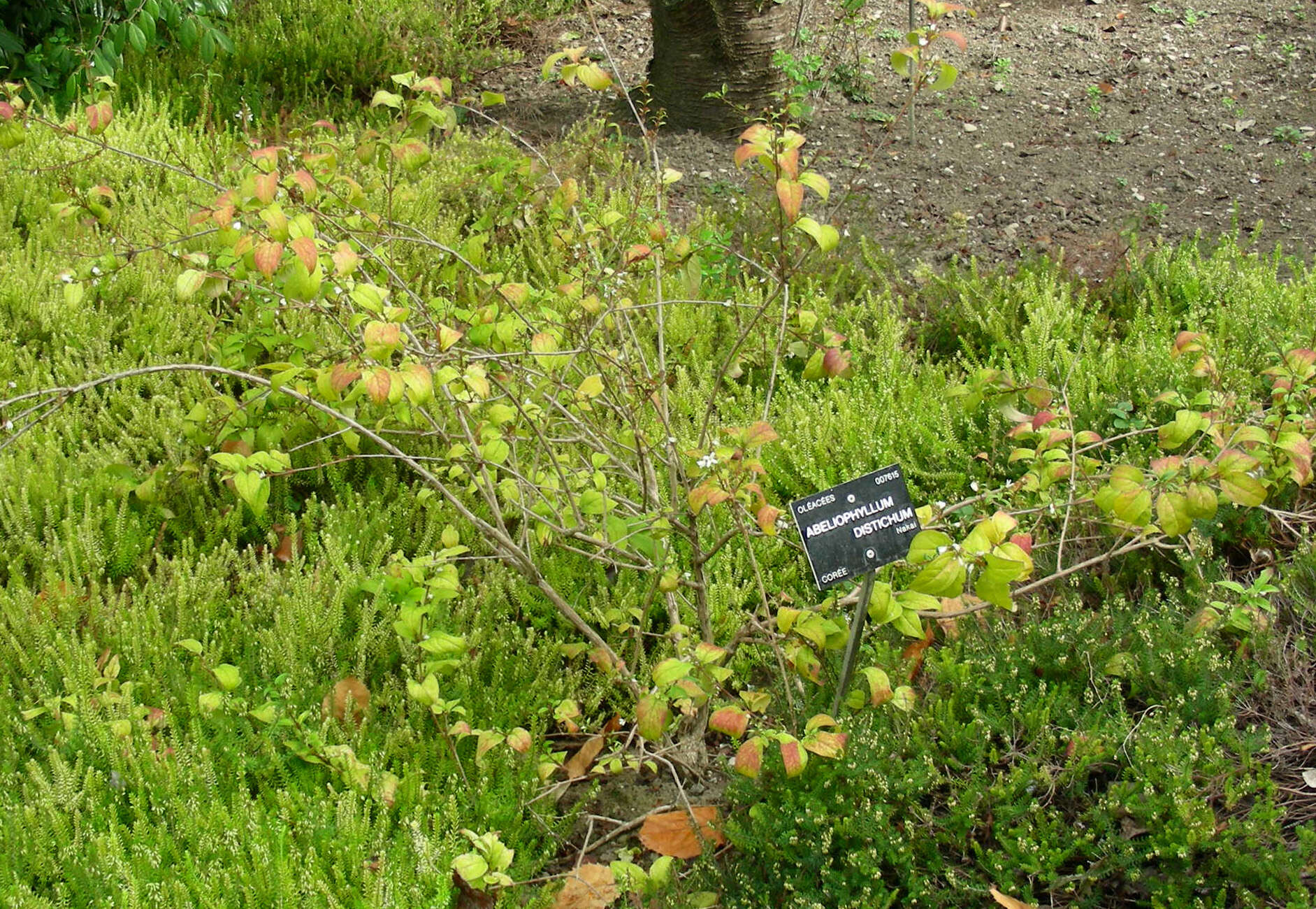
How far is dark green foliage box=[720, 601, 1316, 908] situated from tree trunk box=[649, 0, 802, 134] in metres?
3.61

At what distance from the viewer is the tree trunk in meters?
5.28

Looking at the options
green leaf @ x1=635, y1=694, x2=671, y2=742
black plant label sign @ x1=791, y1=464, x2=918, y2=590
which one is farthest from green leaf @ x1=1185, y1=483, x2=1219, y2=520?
green leaf @ x1=635, y1=694, x2=671, y2=742

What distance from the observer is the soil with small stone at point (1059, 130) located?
471cm

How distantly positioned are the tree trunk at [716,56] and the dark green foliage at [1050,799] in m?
3.61

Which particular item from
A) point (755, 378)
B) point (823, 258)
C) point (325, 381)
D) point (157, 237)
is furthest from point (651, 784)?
point (157, 237)

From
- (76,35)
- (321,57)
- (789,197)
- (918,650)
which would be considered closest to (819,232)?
(789,197)

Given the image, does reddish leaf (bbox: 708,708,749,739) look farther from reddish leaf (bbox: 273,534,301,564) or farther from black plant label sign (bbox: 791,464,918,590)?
reddish leaf (bbox: 273,534,301,564)

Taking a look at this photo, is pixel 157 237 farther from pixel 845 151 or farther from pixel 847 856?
pixel 847 856

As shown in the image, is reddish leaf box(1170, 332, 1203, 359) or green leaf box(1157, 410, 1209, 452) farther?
reddish leaf box(1170, 332, 1203, 359)

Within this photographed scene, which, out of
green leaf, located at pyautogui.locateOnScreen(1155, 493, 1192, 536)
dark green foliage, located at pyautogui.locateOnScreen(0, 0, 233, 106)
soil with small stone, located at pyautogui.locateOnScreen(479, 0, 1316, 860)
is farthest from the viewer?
dark green foliage, located at pyautogui.locateOnScreen(0, 0, 233, 106)

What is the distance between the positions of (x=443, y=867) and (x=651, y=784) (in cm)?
61

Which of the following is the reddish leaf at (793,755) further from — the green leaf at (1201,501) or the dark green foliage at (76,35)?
the dark green foliage at (76,35)

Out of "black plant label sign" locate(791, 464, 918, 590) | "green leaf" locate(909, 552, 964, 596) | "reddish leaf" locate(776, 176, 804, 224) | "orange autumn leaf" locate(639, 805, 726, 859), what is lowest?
"orange autumn leaf" locate(639, 805, 726, 859)

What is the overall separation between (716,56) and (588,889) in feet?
14.1
